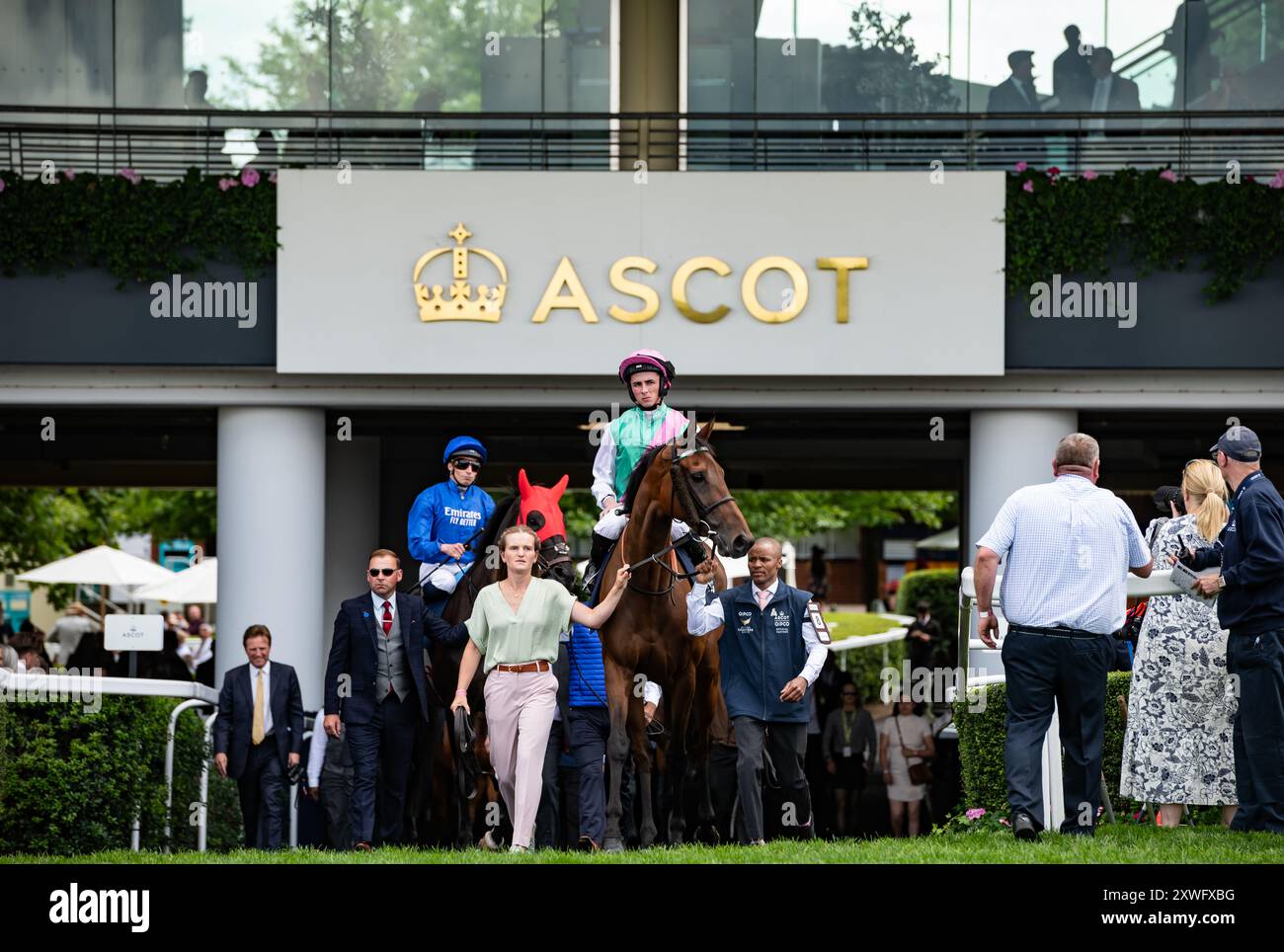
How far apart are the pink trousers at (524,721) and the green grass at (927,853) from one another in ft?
1.36

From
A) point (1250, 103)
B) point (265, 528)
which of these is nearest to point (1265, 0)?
point (1250, 103)

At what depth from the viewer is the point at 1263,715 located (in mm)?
9844

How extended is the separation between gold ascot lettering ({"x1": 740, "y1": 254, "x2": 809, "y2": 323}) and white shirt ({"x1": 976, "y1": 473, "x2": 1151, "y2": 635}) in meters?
8.92

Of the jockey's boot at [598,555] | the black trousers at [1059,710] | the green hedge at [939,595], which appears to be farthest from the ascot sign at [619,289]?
the green hedge at [939,595]

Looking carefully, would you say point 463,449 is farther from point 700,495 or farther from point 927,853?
point 927,853

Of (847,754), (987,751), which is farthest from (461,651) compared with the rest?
(847,754)

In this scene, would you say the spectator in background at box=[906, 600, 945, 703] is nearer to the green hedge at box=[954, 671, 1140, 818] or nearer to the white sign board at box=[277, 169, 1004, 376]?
the white sign board at box=[277, 169, 1004, 376]

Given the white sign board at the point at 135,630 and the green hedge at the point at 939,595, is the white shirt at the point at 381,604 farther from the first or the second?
the green hedge at the point at 939,595

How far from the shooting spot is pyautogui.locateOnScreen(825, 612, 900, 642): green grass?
2936 cm

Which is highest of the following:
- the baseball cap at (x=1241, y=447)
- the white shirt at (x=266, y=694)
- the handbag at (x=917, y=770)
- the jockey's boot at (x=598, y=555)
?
the baseball cap at (x=1241, y=447)

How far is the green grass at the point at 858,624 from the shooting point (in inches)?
1156

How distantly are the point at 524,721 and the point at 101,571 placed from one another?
1899 centimetres

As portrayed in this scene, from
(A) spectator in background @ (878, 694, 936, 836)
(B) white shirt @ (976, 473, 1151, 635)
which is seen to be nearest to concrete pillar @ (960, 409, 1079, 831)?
(A) spectator in background @ (878, 694, 936, 836)
